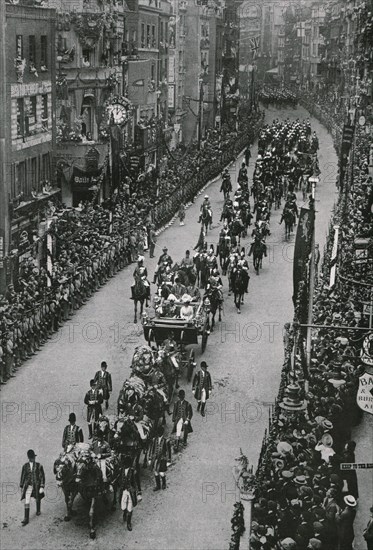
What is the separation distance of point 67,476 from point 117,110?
1390 inches

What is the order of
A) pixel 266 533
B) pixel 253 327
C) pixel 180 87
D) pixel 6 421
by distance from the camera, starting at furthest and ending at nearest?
1. pixel 180 87
2. pixel 253 327
3. pixel 6 421
4. pixel 266 533

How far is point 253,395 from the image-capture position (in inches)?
1050

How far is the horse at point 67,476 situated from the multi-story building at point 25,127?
51.6 ft

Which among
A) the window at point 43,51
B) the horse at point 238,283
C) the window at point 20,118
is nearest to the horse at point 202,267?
the horse at point 238,283

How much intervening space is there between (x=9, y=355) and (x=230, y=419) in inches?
252

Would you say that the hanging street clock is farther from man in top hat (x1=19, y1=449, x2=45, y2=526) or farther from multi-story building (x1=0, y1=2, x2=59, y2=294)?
man in top hat (x1=19, y1=449, x2=45, y2=526)

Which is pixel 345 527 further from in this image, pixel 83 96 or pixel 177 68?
pixel 177 68

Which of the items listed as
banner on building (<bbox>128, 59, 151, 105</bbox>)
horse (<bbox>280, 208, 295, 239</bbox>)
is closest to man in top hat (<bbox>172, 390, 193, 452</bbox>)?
horse (<bbox>280, 208, 295, 239</bbox>)

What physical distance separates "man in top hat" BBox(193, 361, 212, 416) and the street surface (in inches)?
19.0

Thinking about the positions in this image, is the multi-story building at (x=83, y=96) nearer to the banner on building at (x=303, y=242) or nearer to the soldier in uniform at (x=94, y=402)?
the banner on building at (x=303, y=242)

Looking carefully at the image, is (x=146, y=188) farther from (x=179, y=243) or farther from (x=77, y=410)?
(x=77, y=410)

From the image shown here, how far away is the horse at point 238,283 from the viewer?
3466cm

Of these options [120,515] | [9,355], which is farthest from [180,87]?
[120,515]

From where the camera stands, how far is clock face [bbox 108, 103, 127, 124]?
52.0 meters
